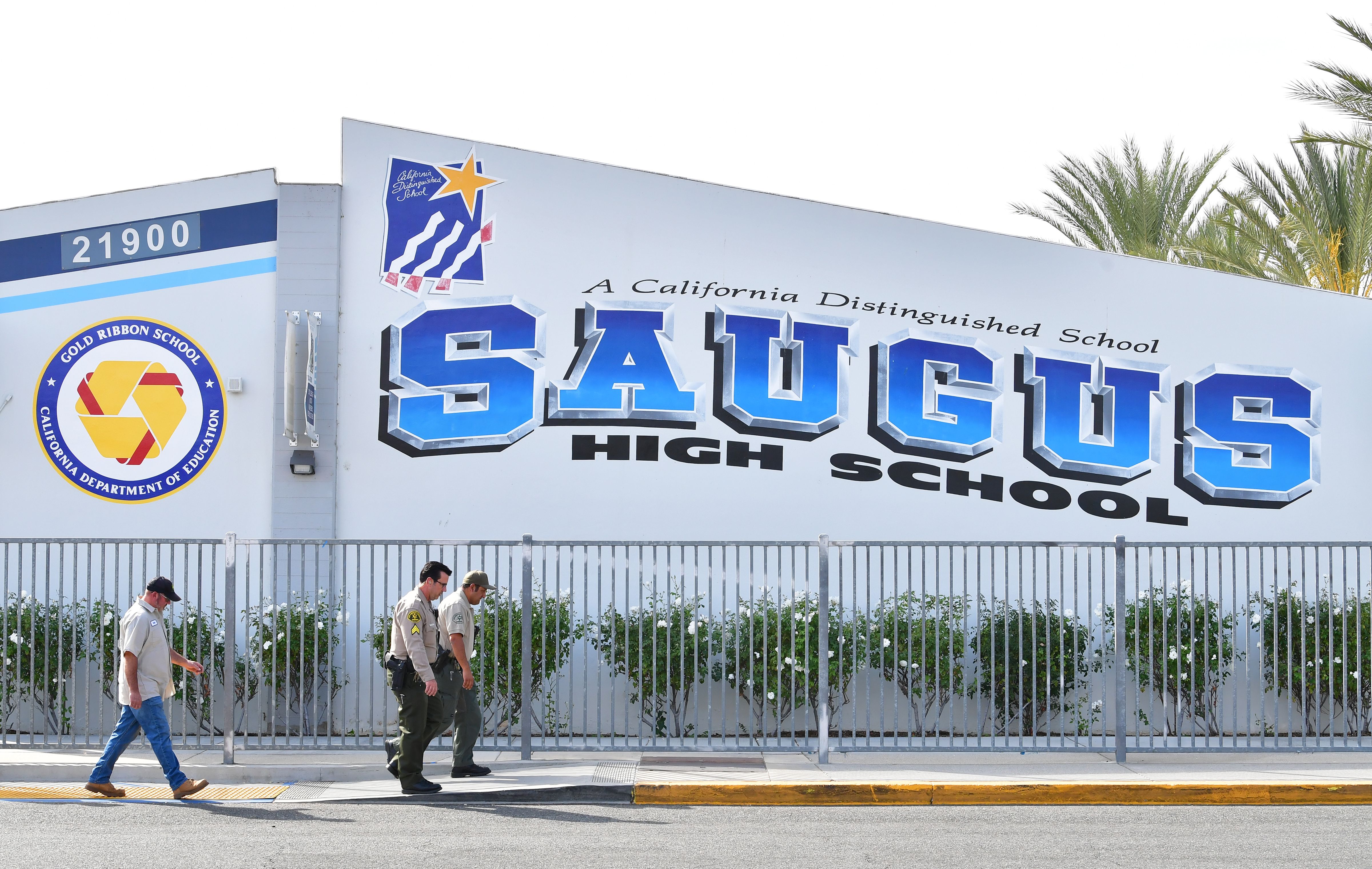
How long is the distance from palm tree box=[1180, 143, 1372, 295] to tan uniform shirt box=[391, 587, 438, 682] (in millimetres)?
17077

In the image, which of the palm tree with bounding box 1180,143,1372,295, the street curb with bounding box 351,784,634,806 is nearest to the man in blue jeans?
the street curb with bounding box 351,784,634,806

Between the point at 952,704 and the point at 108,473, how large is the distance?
884cm

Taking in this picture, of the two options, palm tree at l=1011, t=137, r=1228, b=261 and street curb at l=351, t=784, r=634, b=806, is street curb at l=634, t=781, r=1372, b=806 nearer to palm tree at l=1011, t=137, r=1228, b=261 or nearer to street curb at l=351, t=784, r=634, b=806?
street curb at l=351, t=784, r=634, b=806

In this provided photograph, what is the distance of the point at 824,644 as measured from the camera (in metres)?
11.1

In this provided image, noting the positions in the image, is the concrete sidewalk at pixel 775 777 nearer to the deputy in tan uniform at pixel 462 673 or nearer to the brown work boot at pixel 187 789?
the deputy in tan uniform at pixel 462 673

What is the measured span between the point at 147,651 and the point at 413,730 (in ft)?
6.78

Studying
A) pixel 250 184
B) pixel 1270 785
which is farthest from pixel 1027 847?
pixel 250 184

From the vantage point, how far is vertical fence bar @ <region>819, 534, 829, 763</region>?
11.0 metres

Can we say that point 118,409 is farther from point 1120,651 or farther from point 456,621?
point 1120,651

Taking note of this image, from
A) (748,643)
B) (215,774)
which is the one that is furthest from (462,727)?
(748,643)

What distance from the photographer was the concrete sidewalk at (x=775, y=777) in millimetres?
10219

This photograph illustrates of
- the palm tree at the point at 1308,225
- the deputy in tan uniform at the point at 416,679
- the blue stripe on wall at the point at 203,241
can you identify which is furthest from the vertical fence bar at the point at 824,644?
the palm tree at the point at 1308,225

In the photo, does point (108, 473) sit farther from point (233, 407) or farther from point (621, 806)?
point (621, 806)

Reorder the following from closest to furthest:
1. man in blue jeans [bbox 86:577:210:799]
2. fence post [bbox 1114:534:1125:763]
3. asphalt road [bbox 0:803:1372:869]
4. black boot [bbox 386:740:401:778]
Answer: asphalt road [bbox 0:803:1372:869], man in blue jeans [bbox 86:577:210:799], black boot [bbox 386:740:401:778], fence post [bbox 1114:534:1125:763]
